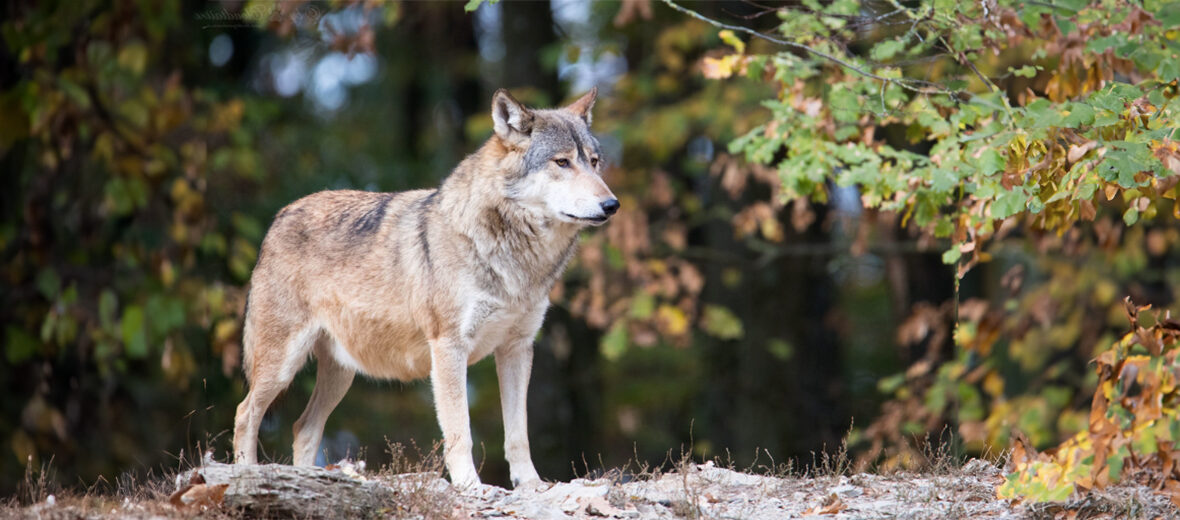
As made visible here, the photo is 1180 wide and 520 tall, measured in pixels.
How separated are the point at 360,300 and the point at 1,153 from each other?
17.4 ft

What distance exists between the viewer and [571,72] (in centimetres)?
1495

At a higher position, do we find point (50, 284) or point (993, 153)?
point (993, 153)

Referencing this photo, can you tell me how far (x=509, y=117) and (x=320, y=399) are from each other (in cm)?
207

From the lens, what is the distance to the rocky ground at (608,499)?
169 inches

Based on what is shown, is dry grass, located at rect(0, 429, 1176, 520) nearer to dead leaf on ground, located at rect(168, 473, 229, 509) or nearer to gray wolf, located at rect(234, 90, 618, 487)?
dead leaf on ground, located at rect(168, 473, 229, 509)

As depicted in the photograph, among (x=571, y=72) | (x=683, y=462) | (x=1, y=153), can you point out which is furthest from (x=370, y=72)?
(x=683, y=462)

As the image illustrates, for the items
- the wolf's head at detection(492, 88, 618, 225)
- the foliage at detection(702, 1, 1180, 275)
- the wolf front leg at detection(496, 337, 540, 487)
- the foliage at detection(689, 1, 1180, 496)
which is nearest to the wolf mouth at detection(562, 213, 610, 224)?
the wolf's head at detection(492, 88, 618, 225)

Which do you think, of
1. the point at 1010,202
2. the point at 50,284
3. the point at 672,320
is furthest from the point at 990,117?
the point at 50,284

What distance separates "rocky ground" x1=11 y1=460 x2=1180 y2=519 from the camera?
14.0 ft

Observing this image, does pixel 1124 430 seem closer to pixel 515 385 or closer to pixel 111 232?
pixel 515 385

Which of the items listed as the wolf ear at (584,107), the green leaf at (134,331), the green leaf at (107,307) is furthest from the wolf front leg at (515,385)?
the green leaf at (107,307)

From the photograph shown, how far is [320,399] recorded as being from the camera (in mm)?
6590

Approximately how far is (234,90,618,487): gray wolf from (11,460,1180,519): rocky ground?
648 millimetres

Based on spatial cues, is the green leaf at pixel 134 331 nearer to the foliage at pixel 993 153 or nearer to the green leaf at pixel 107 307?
the green leaf at pixel 107 307
